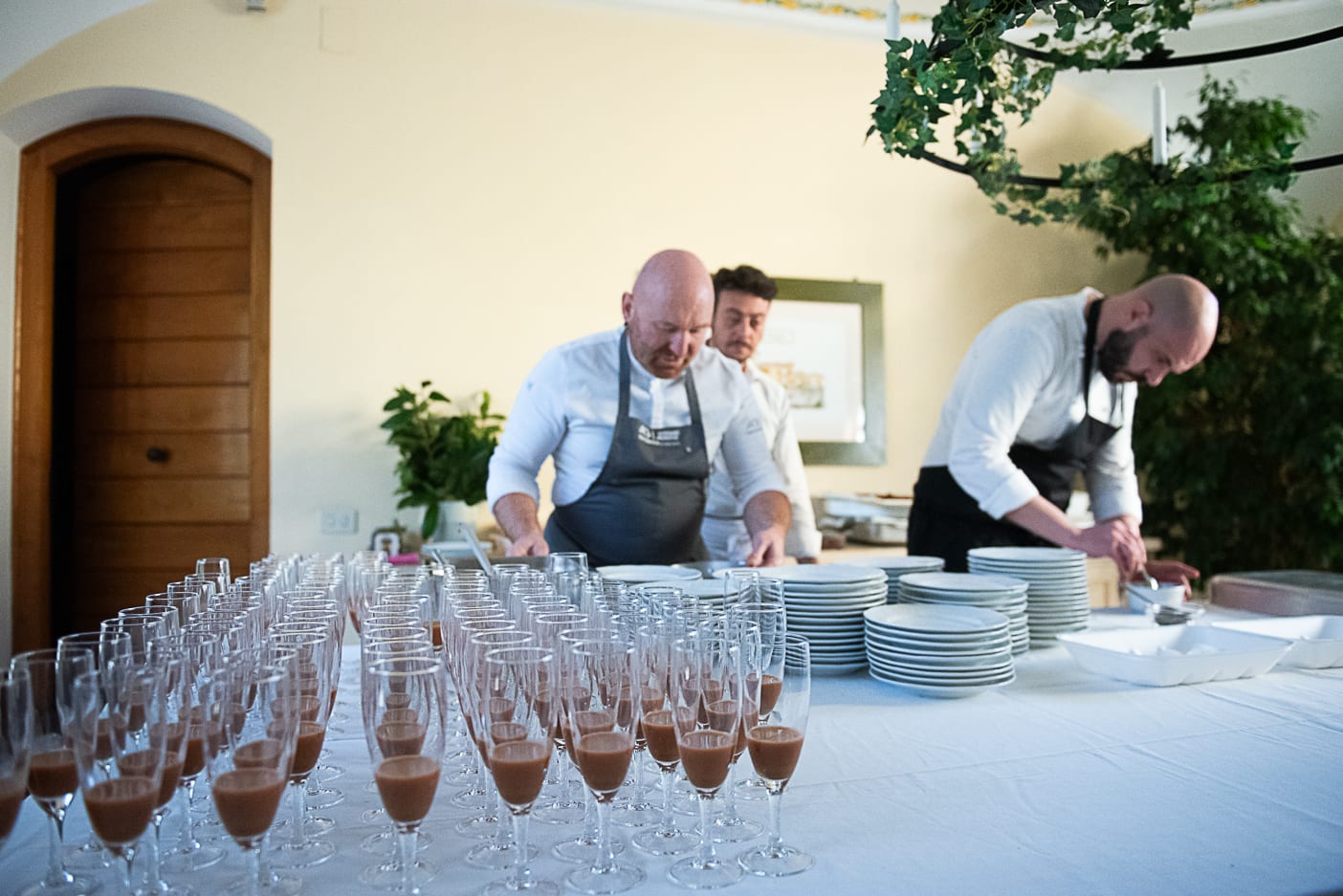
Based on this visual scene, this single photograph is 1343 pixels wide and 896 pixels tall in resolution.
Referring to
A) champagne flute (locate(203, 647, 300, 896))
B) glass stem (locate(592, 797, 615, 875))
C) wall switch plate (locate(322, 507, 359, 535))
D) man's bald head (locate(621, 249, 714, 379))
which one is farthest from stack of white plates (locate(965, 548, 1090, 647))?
wall switch plate (locate(322, 507, 359, 535))

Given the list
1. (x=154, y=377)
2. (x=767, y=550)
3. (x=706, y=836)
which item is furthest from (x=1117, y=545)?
(x=154, y=377)

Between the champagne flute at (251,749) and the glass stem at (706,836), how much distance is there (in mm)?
380

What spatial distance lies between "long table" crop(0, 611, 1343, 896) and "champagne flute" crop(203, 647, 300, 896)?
0.09 m

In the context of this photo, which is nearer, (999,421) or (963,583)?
(963,583)

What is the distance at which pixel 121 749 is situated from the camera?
2.51 feet

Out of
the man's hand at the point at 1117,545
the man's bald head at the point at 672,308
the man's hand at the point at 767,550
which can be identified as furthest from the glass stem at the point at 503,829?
the man's hand at the point at 1117,545

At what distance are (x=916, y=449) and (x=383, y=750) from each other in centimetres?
404

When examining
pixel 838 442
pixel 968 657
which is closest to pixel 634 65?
pixel 838 442

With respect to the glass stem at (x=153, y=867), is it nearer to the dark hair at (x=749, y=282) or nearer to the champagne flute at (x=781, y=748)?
the champagne flute at (x=781, y=748)

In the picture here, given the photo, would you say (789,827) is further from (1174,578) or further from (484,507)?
(484,507)

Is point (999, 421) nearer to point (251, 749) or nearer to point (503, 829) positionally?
point (503, 829)

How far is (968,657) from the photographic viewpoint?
4.64 feet

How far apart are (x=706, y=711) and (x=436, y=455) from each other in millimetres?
2938

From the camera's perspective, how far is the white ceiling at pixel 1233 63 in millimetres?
4293
